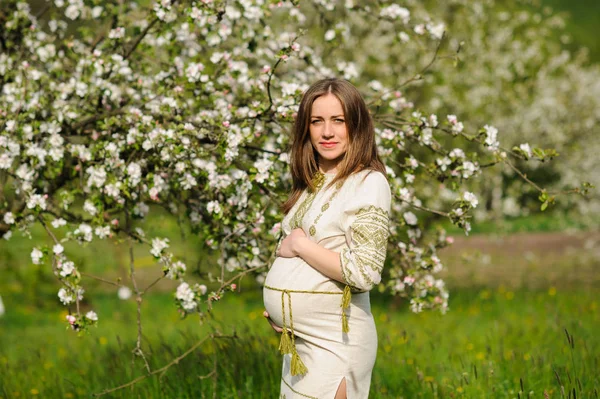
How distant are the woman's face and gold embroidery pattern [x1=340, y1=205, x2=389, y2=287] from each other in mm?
386

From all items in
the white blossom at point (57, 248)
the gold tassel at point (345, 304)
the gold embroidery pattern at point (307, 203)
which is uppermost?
the gold embroidery pattern at point (307, 203)

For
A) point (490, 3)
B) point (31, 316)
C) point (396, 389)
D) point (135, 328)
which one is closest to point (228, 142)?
point (396, 389)

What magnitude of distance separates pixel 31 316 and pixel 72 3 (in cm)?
832

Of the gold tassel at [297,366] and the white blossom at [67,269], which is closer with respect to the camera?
the gold tassel at [297,366]

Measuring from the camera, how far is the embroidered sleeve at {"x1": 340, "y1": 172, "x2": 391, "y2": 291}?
2758mm

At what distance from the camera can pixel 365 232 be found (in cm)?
278

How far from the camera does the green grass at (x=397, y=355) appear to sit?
4.46 m

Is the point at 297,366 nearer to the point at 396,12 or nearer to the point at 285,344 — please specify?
the point at 285,344

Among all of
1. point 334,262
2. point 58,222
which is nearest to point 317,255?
point 334,262

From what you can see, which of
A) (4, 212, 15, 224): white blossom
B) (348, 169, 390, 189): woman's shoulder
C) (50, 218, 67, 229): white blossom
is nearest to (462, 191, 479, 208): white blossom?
(348, 169, 390, 189): woman's shoulder

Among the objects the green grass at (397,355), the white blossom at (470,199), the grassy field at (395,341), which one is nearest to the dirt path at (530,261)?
the grassy field at (395,341)

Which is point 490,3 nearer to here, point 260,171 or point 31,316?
point 260,171

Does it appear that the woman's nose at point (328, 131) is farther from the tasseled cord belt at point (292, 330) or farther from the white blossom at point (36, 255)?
the white blossom at point (36, 255)

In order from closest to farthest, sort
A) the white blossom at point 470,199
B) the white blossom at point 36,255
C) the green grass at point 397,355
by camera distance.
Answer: the white blossom at point 36,255
the white blossom at point 470,199
the green grass at point 397,355
